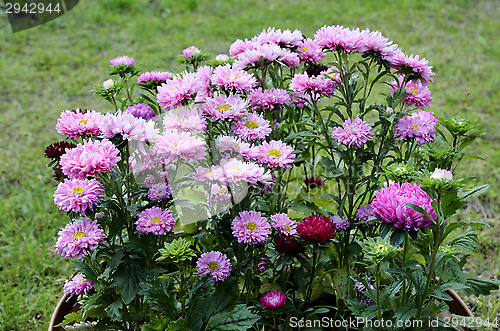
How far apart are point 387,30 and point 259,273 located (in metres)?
3.78

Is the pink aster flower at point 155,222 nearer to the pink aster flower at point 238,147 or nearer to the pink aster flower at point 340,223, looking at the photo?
the pink aster flower at point 238,147

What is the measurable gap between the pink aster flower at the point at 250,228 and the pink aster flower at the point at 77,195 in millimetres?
385

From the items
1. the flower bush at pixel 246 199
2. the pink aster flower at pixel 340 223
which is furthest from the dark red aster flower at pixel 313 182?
the pink aster flower at pixel 340 223

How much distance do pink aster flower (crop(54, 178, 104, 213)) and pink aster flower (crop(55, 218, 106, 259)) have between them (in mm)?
94

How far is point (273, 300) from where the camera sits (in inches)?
55.6

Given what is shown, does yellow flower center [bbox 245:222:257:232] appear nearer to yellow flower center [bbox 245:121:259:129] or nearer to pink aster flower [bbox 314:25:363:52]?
yellow flower center [bbox 245:121:259:129]

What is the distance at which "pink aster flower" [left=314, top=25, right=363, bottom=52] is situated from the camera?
1396 mm

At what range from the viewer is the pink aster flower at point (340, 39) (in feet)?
4.58

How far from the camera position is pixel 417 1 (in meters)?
5.46

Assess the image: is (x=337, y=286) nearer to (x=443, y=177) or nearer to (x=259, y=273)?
(x=259, y=273)

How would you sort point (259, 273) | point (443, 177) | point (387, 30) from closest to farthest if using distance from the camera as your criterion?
point (443, 177) → point (259, 273) → point (387, 30)

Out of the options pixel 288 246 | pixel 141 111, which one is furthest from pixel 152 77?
pixel 288 246

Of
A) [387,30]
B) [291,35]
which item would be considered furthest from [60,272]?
[387,30]

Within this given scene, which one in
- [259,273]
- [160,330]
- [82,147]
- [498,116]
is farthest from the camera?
[498,116]
